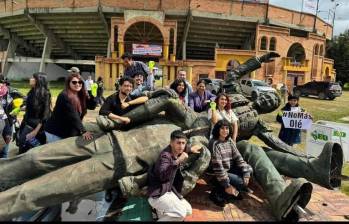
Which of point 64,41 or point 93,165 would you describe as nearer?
point 93,165

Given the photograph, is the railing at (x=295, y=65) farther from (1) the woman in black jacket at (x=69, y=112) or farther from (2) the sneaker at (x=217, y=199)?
(1) the woman in black jacket at (x=69, y=112)

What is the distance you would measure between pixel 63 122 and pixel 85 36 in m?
31.7

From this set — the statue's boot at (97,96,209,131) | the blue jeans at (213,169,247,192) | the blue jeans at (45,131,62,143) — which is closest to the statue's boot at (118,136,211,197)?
the statue's boot at (97,96,209,131)

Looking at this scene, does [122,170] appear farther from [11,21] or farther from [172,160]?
[11,21]

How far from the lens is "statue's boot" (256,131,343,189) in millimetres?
4762

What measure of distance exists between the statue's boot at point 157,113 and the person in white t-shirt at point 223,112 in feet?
0.60

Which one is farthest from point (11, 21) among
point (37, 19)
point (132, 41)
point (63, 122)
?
point (63, 122)

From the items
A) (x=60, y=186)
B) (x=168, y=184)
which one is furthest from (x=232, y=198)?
(x=60, y=186)

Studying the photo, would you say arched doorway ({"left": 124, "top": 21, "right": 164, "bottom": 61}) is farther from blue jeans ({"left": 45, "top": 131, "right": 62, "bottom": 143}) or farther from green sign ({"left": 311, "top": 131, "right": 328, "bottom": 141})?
blue jeans ({"left": 45, "top": 131, "right": 62, "bottom": 143})

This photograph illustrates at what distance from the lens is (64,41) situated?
3631cm

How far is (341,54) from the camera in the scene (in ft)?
165

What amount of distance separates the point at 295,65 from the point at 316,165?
32.1 m

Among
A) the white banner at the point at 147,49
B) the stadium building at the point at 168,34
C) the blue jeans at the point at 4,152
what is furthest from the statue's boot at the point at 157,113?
the white banner at the point at 147,49

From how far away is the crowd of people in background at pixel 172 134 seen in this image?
389 cm
